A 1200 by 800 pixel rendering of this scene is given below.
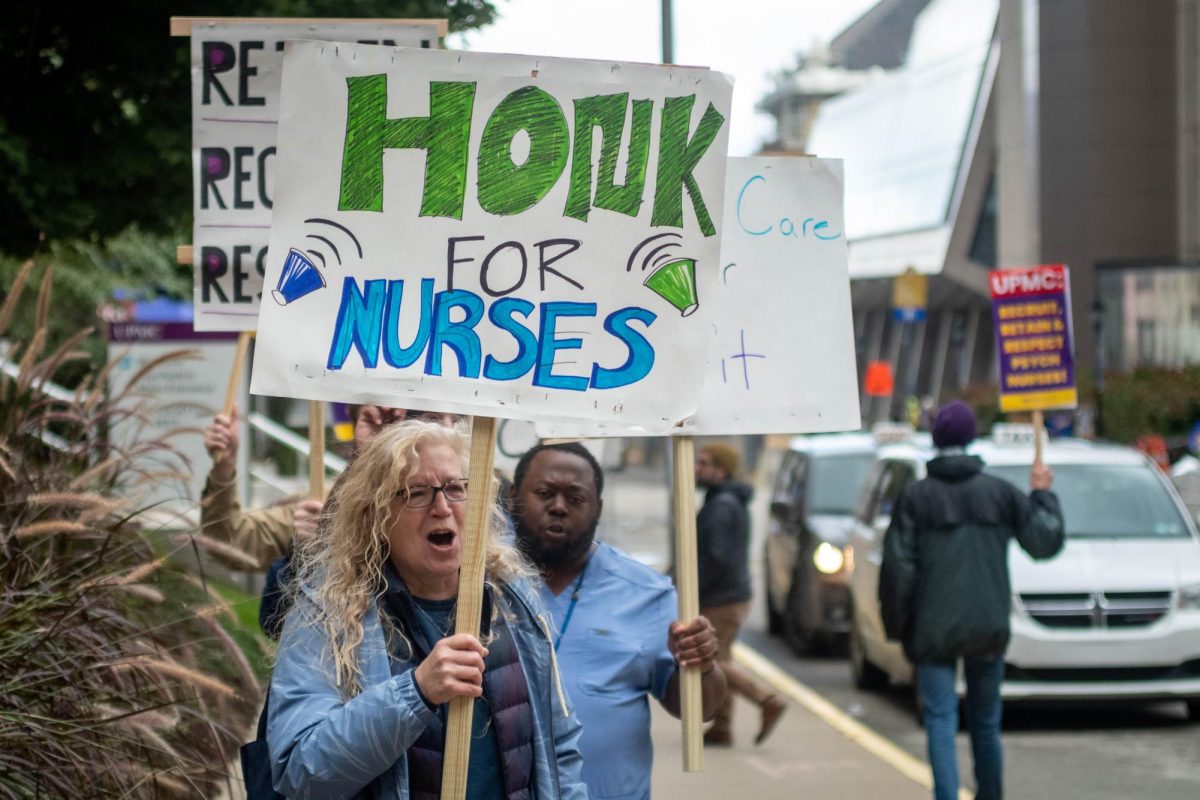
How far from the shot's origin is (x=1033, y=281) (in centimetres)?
1028

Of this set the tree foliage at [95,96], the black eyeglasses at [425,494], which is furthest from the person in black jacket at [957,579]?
the black eyeglasses at [425,494]

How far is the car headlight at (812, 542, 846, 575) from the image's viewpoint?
46.5 feet

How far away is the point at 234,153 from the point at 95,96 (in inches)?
132

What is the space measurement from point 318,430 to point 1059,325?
560 cm

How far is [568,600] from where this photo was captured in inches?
196

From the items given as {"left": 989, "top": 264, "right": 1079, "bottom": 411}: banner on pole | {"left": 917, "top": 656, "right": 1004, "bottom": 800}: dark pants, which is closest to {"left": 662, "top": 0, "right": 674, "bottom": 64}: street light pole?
{"left": 989, "top": 264, "right": 1079, "bottom": 411}: banner on pole

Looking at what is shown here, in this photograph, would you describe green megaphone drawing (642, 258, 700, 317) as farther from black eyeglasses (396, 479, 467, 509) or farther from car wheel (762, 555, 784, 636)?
car wheel (762, 555, 784, 636)

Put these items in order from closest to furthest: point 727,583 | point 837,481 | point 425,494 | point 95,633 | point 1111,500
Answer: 1. point 425,494
2. point 95,633
3. point 727,583
4. point 1111,500
5. point 837,481

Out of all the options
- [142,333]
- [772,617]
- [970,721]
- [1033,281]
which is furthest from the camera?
[772,617]

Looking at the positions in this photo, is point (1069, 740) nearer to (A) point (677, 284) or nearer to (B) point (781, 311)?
(B) point (781, 311)

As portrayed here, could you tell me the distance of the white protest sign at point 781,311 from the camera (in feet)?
17.9

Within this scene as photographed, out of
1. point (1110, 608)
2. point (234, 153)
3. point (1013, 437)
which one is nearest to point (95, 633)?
point (234, 153)

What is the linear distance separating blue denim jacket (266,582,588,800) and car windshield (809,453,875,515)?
11.7m

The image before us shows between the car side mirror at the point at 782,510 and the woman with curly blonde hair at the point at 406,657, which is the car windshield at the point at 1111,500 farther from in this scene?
the woman with curly blonde hair at the point at 406,657
